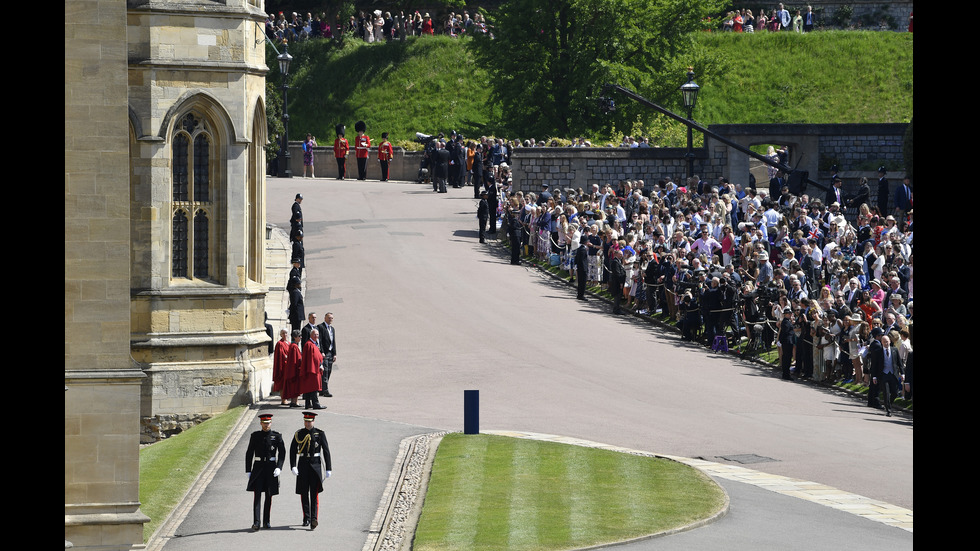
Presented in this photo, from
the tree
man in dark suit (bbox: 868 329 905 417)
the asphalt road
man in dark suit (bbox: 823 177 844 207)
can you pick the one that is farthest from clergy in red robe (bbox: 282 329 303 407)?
the tree

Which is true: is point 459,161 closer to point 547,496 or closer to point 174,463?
point 174,463

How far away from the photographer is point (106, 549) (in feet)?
58.2

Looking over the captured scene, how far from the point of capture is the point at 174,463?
23.0 metres

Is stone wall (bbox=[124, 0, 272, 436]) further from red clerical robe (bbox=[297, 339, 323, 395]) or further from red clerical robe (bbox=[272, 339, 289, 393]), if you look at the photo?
red clerical robe (bbox=[297, 339, 323, 395])

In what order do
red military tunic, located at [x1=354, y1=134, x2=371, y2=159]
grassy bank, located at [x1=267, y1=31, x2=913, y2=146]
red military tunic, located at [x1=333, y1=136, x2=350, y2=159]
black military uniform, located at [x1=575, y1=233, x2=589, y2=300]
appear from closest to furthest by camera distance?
black military uniform, located at [x1=575, y1=233, x2=589, y2=300] < red military tunic, located at [x1=333, y1=136, x2=350, y2=159] < red military tunic, located at [x1=354, y1=134, x2=371, y2=159] < grassy bank, located at [x1=267, y1=31, x2=913, y2=146]

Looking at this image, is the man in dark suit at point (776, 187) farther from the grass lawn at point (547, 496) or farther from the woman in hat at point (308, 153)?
the grass lawn at point (547, 496)

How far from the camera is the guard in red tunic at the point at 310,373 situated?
26.6 m

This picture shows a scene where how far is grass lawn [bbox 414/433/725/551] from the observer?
19.1 meters

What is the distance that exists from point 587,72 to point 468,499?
119 ft

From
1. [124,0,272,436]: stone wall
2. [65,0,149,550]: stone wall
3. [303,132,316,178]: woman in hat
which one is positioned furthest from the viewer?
[303,132,316,178]: woman in hat

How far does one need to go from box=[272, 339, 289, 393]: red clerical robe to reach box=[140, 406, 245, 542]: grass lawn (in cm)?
88

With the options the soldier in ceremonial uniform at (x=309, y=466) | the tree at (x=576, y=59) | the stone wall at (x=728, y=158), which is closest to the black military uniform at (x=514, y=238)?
the stone wall at (x=728, y=158)

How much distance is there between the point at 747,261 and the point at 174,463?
15.3 meters

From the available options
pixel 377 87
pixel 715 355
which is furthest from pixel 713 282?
pixel 377 87
